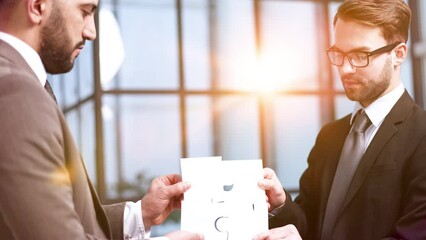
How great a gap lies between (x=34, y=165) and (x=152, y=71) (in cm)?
502

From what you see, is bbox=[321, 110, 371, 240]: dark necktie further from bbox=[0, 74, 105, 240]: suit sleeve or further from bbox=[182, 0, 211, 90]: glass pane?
bbox=[182, 0, 211, 90]: glass pane

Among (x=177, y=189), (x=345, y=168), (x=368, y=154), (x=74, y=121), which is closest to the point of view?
(x=177, y=189)

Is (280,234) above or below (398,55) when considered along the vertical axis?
below

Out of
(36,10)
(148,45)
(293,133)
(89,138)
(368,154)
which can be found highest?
(148,45)

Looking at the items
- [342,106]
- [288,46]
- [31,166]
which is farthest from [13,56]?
[342,106]

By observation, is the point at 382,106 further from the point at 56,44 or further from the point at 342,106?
the point at 342,106

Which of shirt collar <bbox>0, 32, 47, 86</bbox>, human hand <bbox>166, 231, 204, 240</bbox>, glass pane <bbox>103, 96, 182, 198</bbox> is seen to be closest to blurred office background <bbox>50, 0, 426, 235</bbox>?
glass pane <bbox>103, 96, 182, 198</bbox>

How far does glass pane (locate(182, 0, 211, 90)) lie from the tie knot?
3894 mm

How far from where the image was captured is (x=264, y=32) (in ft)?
22.0

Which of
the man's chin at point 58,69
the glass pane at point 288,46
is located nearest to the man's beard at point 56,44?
the man's chin at point 58,69

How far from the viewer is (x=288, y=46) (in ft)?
22.1

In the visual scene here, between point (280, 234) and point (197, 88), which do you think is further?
point (197, 88)

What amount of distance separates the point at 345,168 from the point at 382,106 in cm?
28

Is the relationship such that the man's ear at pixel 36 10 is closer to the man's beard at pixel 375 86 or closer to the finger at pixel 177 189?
the finger at pixel 177 189
